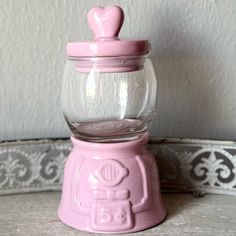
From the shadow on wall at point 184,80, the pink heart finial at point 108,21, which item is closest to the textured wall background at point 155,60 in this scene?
the shadow on wall at point 184,80

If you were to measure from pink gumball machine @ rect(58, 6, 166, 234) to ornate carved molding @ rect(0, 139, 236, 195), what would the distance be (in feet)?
0.22

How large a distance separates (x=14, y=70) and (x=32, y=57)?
31 mm

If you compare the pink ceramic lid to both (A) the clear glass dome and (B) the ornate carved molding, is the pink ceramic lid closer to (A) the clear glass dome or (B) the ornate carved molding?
(A) the clear glass dome

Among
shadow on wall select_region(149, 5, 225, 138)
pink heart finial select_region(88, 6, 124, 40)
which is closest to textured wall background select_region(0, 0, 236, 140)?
shadow on wall select_region(149, 5, 225, 138)

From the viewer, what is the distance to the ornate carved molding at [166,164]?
661 mm

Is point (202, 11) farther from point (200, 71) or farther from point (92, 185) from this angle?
point (92, 185)

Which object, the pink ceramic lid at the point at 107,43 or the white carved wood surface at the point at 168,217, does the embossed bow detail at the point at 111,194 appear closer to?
the white carved wood surface at the point at 168,217

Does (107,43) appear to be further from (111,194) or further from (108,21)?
(111,194)

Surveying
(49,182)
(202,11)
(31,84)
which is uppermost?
(202,11)

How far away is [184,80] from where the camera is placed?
70 cm

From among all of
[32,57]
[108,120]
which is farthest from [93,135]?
[32,57]

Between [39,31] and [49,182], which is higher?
[39,31]

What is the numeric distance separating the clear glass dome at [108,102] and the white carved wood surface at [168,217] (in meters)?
0.11

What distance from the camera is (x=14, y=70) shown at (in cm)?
69
